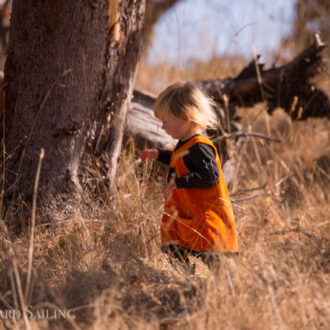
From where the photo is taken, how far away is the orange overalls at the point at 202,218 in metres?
2.09

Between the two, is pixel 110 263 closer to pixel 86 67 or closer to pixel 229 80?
pixel 86 67

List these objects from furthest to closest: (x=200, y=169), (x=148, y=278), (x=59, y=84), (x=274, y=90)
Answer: (x=274, y=90) < (x=59, y=84) < (x=200, y=169) < (x=148, y=278)

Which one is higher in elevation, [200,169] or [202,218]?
[200,169]

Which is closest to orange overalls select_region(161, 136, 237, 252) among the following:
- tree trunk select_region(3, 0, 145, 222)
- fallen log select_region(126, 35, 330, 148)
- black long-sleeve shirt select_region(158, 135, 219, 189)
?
black long-sleeve shirt select_region(158, 135, 219, 189)

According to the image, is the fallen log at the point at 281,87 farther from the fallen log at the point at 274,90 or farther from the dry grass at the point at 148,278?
the dry grass at the point at 148,278

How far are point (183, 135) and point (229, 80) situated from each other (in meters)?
1.72

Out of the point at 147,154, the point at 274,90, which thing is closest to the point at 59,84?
the point at 147,154

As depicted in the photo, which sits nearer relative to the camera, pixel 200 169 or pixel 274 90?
pixel 200 169

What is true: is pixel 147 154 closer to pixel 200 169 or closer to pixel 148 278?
pixel 200 169

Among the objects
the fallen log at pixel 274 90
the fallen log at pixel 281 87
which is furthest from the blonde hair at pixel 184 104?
the fallen log at pixel 281 87

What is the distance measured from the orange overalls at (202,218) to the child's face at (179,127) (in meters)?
0.07

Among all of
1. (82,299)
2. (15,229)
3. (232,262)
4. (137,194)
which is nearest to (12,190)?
(15,229)

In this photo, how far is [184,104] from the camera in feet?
6.86

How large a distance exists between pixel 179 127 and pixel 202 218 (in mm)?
480
